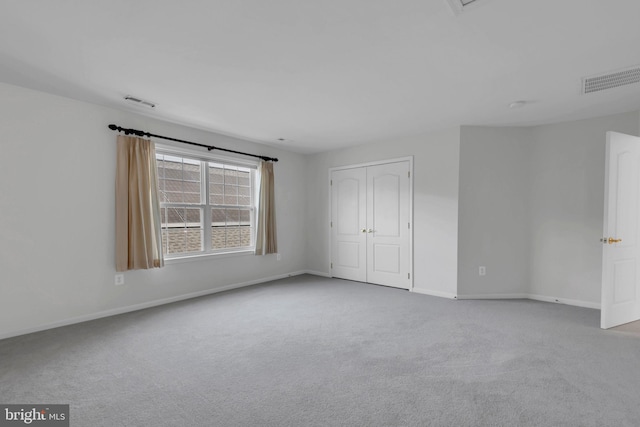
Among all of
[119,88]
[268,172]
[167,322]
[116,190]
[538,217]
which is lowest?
[167,322]

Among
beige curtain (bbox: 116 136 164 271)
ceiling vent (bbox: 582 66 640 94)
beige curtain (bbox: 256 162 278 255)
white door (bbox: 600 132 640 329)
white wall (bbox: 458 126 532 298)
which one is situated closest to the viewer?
ceiling vent (bbox: 582 66 640 94)

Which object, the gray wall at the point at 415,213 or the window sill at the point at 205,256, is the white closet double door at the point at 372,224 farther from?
the window sill at the point at 205,256

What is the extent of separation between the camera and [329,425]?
1813 mm

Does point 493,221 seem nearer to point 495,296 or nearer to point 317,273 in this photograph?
point 495,296

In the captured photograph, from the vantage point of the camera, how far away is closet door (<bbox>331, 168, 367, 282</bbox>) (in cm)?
565

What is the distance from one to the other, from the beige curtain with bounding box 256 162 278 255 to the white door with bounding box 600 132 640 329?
4.52 metres

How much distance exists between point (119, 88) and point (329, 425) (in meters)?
3.51

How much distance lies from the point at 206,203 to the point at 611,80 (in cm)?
500

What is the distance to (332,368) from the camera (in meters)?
2.48

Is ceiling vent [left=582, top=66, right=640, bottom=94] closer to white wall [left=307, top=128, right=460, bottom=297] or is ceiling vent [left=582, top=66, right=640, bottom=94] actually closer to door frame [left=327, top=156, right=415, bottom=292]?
white wall [left=307, top=128, right=460, bottom=297]

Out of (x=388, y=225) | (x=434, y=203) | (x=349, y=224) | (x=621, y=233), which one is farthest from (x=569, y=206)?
(x=349, y=224)

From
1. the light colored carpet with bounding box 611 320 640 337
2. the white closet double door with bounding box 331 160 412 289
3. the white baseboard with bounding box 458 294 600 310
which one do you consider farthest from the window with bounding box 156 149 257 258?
the light colored carpet with bounding box 611 320 640 337

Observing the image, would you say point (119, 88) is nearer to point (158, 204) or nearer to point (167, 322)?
point (158, 204)

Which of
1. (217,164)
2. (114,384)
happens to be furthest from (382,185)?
(114,384)
